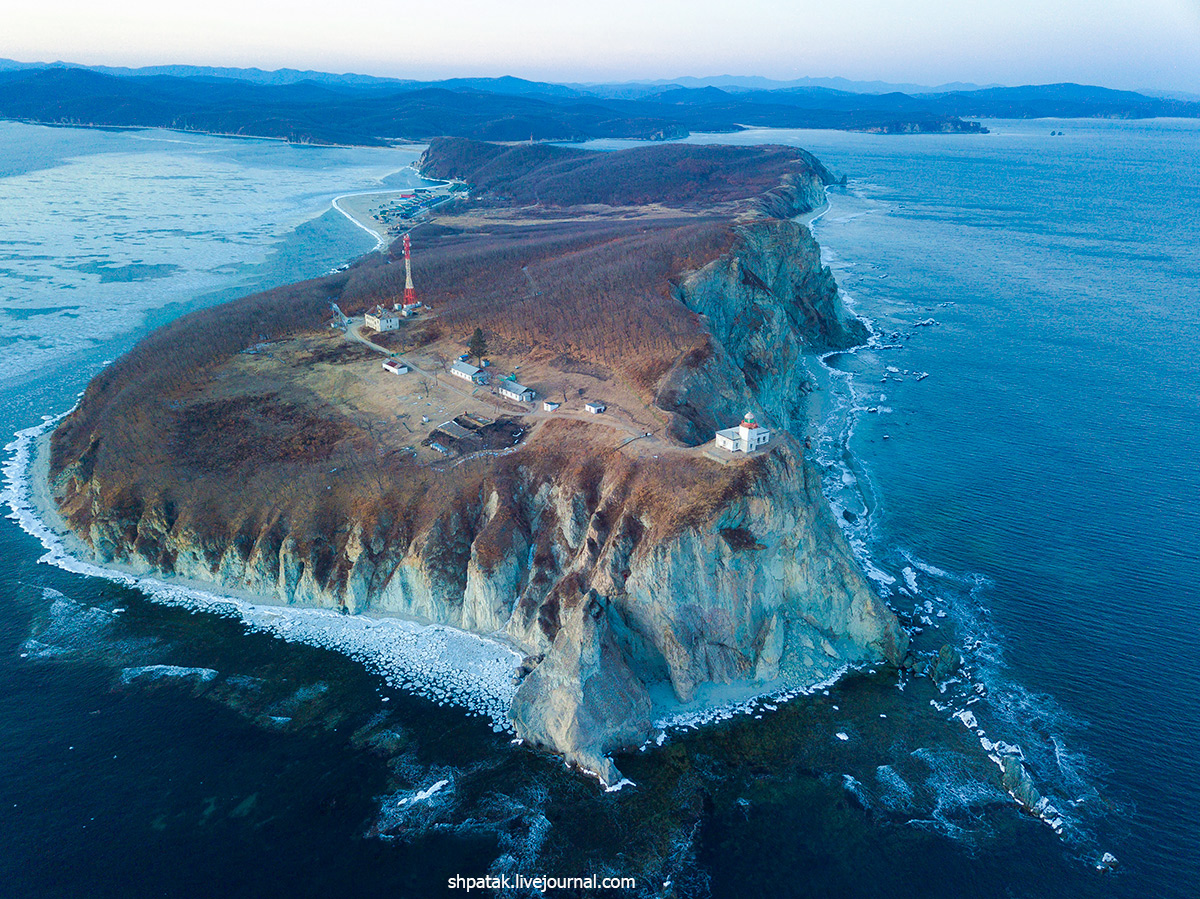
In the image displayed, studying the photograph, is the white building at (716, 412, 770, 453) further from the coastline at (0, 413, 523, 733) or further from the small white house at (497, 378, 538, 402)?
the small white house at (497, 378, 538, 402)

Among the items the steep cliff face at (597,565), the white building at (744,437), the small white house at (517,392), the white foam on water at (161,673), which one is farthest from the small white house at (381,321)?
the white building at (744,437)

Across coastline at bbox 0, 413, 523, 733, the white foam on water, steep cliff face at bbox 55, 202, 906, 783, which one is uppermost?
steep cliff face at bbox 55, 202, 906, 783

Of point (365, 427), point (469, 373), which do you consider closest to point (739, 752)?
point (365, 427)

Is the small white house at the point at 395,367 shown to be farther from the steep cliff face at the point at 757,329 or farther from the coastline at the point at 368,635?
the steep cliff face at the point at 757,329

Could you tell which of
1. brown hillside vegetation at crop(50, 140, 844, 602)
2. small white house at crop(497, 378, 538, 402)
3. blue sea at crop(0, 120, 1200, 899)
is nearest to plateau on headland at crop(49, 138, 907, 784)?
small white house at crop(497, 378, 538, 402)

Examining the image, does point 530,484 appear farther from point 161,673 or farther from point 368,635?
point 161,673

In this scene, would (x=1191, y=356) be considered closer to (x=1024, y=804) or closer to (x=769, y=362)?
(x=769, y=362)

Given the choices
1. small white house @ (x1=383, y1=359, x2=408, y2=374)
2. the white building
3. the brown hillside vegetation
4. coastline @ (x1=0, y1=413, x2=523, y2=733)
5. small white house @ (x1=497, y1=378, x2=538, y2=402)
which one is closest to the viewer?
coastline @ (x1=0, y1=413, x2=523, y2=733)
